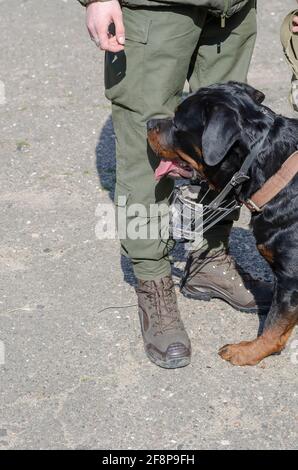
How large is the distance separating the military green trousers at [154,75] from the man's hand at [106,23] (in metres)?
0.16

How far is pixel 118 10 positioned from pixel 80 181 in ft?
7.75

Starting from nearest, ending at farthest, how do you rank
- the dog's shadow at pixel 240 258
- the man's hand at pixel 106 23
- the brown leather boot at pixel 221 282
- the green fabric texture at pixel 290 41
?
the man's hand at pixel 106 23, the green fabric texture at pixel 290 41, the brown leather boot at pixel 221 282, the dog's shadow at pixel 240 258

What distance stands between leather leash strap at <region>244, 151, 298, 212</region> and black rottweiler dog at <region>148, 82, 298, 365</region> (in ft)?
0.06

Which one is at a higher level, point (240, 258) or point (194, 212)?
point (194, 212)

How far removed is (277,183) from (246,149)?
218 mm

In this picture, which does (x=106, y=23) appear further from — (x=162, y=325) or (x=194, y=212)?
(x=162, y=325)

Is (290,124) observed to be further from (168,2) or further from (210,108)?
(168,2)

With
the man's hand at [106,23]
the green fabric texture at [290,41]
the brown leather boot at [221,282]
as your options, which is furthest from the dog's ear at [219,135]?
the brown leather boot at [221,282]

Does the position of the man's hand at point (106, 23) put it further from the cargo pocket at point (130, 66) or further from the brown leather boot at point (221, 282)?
the brown leather boot at point (221, 282)

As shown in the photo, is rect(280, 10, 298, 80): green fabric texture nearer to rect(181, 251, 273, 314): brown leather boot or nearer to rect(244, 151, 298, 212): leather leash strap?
rect(244, 151, 298, 212): leather leash strap

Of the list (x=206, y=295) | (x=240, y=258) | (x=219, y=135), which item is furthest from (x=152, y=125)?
(x=240, y=258)

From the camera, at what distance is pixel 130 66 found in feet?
12.1

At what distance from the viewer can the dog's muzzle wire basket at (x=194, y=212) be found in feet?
13.0

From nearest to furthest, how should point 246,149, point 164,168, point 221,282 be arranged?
point 246,149
point 164,168
point 221,282
